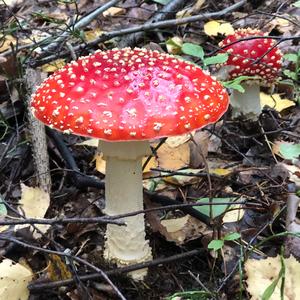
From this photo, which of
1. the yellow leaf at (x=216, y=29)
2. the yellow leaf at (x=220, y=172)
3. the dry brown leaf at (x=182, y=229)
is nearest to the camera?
the dry brown leaf at (x=182, y=229)

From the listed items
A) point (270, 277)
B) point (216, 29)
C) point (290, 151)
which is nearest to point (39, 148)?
point (290, 151)

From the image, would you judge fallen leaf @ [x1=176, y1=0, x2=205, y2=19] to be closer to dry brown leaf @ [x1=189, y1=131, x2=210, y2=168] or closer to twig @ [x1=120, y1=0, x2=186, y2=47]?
twig @ [x1=120, y1=0, x2=186, y2=47]

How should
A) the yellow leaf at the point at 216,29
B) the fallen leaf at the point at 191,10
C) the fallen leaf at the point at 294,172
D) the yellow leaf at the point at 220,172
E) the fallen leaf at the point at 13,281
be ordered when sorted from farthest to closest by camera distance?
the fallen leaf at the point at 191,10, the yellow leaf at the point at 216,29, the yellow leaf at the point at 220,172, the fallen leaf at the point at 294,172, the fallen leaf at the point at 13,281

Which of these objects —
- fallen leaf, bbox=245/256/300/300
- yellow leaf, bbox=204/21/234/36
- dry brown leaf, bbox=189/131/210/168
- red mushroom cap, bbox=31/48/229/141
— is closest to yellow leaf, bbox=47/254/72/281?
red mushroom cap, bbox=31/48/229/141

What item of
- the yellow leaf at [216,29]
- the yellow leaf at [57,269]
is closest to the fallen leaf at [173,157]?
the yellow leaf at [57,269]

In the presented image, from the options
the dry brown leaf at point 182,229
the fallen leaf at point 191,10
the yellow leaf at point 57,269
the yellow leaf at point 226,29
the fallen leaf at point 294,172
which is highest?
the fallen leaf at point 191,10

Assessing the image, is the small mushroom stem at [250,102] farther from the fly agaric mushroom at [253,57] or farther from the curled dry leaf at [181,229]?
the curled dry leaf at [181,229]

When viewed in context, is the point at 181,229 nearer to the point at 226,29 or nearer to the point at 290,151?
the point at 290,151
